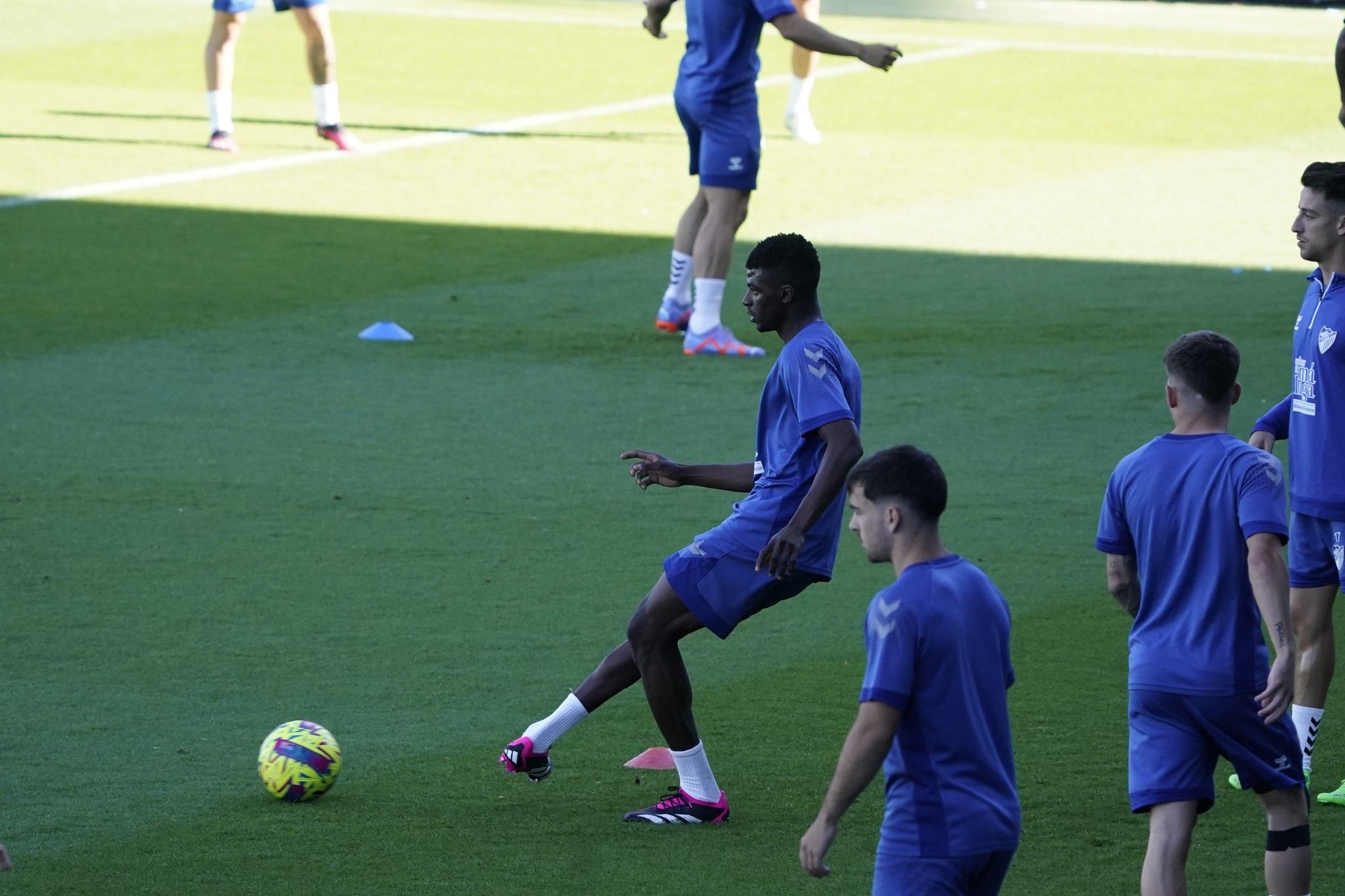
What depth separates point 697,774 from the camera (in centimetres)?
610

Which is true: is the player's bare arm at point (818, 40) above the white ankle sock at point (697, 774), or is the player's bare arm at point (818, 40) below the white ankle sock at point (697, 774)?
above

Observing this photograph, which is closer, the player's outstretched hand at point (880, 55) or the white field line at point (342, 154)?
the player's outstretched hand at point (880, 55)

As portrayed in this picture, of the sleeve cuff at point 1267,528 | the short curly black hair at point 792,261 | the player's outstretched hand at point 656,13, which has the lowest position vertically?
the sleeve cuff at point 1267,528

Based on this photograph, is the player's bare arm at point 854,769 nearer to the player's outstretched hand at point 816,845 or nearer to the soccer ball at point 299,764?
the player's outstretched hand at point 816,845

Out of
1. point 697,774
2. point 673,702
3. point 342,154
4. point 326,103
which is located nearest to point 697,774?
point 697,774

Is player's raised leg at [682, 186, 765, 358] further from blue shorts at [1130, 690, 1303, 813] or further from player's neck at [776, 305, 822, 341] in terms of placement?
blue shorts at [1130, 690, 1303, 813]

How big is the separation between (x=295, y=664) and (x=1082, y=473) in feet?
14.8

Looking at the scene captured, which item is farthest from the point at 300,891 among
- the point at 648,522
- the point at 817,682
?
the point at 648,522

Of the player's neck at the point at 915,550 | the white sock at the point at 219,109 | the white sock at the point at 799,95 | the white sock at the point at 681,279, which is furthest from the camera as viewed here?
the white sock at the point at 799,95

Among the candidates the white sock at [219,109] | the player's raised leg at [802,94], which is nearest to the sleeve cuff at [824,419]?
the white sock at [219,109]

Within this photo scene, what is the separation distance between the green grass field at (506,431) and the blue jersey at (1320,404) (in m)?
1.05

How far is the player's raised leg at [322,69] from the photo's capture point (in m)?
18.6

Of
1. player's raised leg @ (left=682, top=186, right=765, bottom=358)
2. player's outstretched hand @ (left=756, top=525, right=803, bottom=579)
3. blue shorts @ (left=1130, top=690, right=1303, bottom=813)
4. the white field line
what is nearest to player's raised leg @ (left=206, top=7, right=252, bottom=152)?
the white field line

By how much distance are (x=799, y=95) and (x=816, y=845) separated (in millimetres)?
17757
